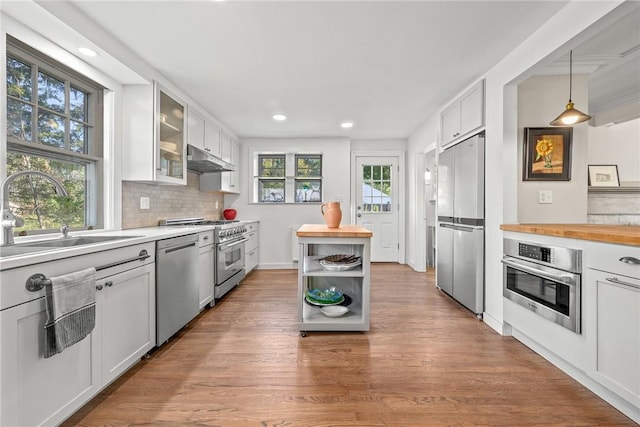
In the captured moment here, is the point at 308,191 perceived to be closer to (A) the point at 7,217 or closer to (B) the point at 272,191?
(B) the point at 272,191

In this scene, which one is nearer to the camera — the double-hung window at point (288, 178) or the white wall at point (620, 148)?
the white wall at point (620, 148)

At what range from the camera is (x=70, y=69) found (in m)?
2.16

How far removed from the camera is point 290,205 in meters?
5.24

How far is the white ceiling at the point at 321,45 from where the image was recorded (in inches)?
73.5

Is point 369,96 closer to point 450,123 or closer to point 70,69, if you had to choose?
point 450,123

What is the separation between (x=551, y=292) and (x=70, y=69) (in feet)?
12.3

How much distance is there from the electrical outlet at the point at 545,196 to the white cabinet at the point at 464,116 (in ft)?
2.64

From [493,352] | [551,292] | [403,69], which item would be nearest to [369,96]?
[403,69]

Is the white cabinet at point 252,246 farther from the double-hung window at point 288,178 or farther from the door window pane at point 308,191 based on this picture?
the door window pane at point 308,191

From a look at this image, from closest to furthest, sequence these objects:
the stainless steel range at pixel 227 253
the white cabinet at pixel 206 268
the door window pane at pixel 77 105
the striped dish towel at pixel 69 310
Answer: the striped dish towel at pixel 69 310 → the door window pane at pixel 77 105 → the white cabinet at pixel 206 268 → the stainless steel range at pixel 227 253

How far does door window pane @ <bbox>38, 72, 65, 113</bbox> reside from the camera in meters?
1.98

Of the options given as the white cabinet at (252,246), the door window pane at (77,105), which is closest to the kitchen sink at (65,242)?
the door window pane at (77,105)

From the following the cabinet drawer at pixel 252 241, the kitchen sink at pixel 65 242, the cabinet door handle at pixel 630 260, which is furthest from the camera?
the cabinet drawer at pixel 252 241

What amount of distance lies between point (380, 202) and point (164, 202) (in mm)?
3678
